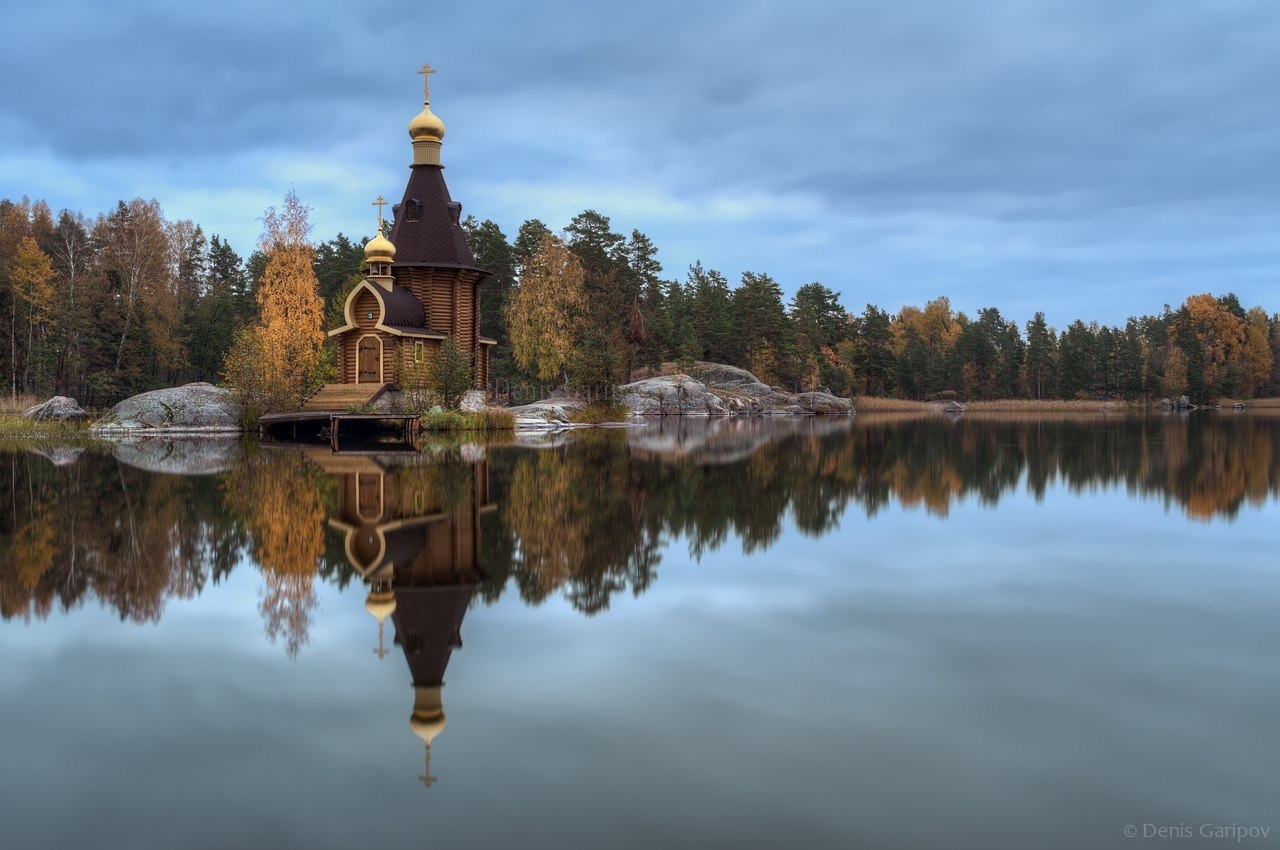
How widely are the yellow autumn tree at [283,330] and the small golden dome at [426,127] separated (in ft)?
23.8

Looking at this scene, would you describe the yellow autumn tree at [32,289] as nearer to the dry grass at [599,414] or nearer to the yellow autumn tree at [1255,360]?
the dry grass at [599,414]

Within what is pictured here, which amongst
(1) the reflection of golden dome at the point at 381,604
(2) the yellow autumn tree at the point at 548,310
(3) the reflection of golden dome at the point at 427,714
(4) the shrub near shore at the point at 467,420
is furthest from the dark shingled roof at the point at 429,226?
(3) the reflection of golden dome at the point at 427,714

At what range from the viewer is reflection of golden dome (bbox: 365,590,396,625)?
663 cm

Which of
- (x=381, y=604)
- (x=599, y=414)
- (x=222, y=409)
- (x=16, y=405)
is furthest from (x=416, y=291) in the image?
(x=381, y=604)

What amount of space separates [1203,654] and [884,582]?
2.66 meters

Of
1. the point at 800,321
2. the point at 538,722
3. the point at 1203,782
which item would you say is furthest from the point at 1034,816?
the point at 800,321

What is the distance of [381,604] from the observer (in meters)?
6.94

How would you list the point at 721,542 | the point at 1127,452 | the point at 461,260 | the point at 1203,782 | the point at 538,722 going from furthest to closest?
the point at 461,260, the point at 1127,452, the point at 721,542, the point at 538,722, the point at 1203,782

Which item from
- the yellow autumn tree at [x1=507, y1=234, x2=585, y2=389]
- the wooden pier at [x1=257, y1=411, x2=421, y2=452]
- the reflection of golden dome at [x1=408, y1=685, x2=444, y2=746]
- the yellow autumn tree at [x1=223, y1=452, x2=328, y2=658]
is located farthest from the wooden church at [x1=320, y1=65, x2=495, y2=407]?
the reflection of golden dome at [x1=408, y1=685, x2=444, y2=746]

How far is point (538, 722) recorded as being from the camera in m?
4.50

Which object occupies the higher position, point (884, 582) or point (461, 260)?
A: point (461, 260)

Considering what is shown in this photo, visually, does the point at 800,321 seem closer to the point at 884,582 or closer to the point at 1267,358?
the point at 1267,358

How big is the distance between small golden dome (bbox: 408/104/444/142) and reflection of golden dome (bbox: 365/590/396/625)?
40313 mm

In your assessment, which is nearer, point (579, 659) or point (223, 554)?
point (579, 659)
